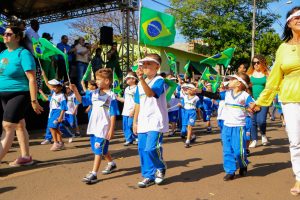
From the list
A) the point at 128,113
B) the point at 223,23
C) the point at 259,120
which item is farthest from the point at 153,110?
the point at 223,23

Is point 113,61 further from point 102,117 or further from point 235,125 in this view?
point 235,125

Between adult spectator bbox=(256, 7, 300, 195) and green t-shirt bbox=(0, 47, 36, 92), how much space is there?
3.40 meters

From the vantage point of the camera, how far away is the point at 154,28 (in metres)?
6.34

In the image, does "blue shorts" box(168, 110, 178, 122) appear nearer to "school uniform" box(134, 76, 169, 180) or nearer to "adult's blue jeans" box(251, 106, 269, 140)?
"adult's blue jeans" box(251, 106, 269, 140)

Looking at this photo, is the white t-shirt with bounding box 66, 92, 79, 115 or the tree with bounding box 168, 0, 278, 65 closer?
the white t-shirt with bounding box 66, 92, 79, 115

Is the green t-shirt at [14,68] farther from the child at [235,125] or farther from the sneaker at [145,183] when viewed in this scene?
the child at [235,125]

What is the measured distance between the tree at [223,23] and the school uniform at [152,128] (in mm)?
27736

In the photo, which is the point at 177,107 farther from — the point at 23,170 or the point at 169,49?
the point at 169,49

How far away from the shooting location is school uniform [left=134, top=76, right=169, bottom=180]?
15.1ft

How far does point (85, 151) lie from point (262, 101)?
406 centimetres

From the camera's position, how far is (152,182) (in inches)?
185

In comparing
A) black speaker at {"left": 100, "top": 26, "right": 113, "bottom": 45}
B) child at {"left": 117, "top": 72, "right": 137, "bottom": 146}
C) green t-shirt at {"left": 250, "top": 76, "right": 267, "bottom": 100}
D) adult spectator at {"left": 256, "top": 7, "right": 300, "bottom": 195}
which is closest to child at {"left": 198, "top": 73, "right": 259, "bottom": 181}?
adult spectator at {"left": 256, "top": 7, "right": 300, "bottom": 195}

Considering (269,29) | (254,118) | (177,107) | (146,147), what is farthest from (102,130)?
(269,29)

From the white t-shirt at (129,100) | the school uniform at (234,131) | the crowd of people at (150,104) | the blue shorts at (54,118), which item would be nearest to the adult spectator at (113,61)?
the white t-shirt at (129,100)
